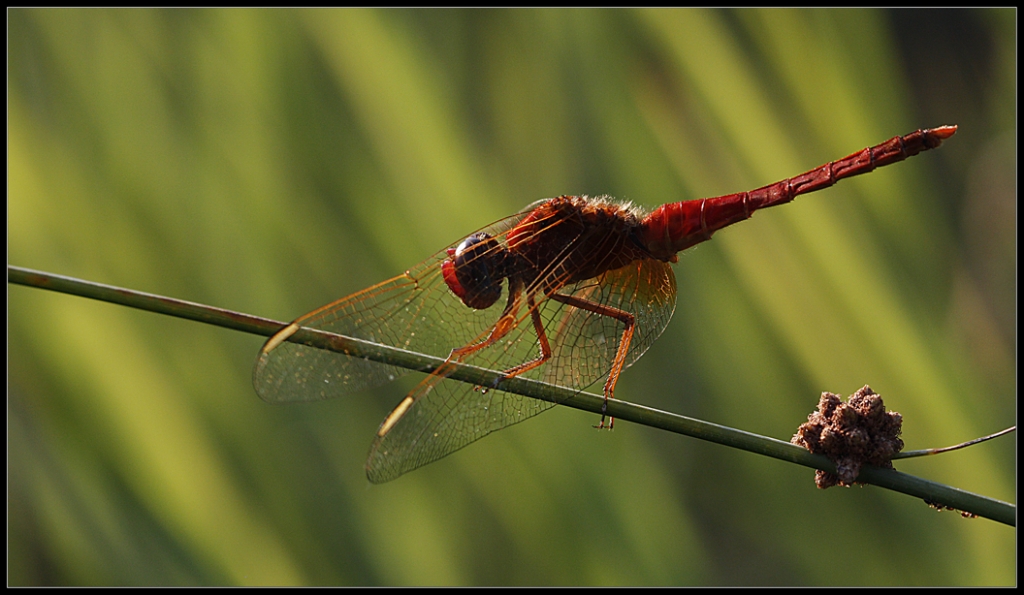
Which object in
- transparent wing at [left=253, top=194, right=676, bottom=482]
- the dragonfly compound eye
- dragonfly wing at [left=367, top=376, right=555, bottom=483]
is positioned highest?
the dragonfly compound eye

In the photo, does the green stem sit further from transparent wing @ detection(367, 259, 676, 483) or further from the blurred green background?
the blurred green background

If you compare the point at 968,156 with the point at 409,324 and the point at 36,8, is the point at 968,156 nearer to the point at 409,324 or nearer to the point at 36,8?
the point at 409,324

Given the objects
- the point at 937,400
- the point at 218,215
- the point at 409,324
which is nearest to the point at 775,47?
the point at 937,400

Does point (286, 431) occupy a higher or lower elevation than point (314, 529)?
higher

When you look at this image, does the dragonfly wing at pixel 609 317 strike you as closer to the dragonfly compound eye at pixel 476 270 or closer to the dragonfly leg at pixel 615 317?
the dragonfly leg at pixel 615 317

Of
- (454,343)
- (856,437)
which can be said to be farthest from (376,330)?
(856,437)

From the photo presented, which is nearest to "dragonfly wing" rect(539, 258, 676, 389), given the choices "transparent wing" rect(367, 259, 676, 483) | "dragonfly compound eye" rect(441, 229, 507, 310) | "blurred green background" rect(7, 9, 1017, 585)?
"transparent wing" rect(367, 259, 676, 483)
